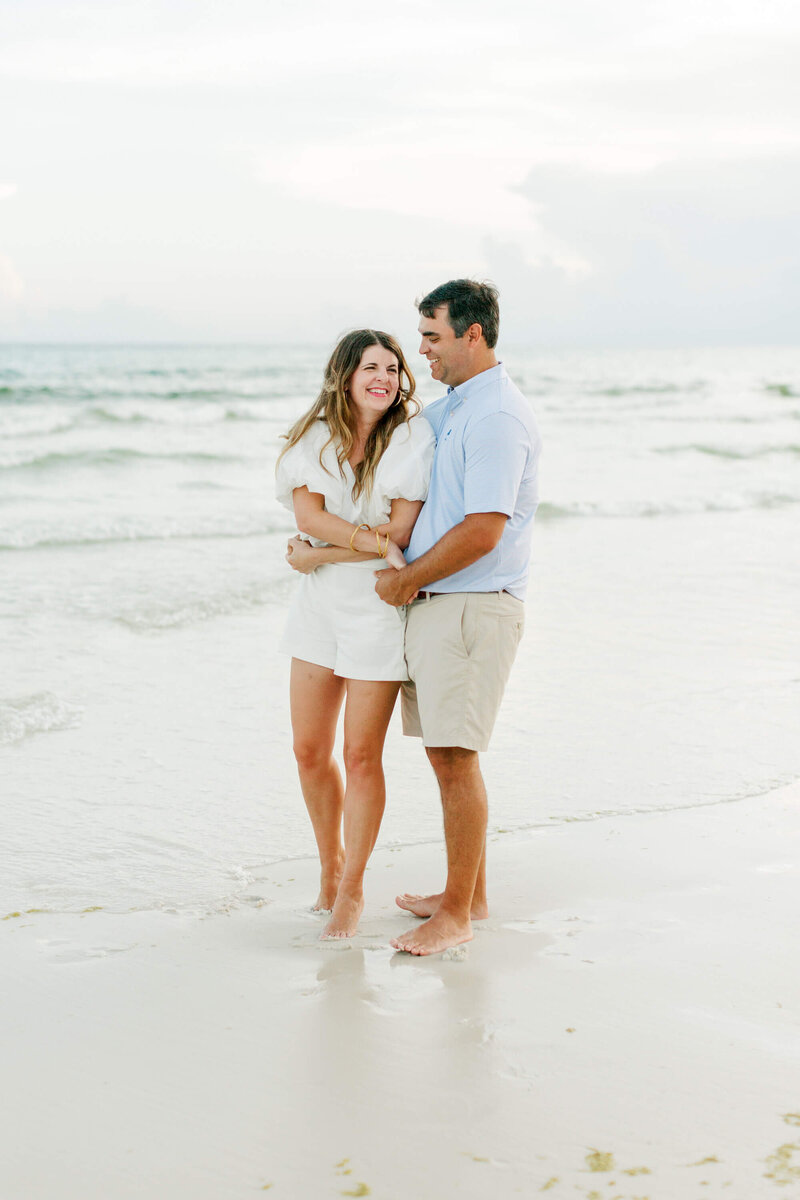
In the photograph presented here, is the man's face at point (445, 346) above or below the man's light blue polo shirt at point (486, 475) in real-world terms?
above

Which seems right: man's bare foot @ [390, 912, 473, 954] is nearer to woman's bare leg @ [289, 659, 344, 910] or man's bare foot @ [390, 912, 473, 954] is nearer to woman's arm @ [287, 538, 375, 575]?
woman's bare leg @ [289, 659, 344, 910]

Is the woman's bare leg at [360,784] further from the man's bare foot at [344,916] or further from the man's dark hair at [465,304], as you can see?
the man's dark hair at [465,304]

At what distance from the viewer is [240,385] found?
120 feet

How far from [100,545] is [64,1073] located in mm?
8695

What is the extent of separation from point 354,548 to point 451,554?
320 millimetres

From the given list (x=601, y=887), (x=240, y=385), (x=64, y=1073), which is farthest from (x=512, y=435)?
(x=240, y=385)

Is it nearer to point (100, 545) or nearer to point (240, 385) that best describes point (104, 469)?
point (100, 545)

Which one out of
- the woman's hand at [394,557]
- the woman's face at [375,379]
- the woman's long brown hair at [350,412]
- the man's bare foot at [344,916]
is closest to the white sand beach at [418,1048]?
the man's bare foot at [344,916]

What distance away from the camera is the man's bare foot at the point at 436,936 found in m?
3.28

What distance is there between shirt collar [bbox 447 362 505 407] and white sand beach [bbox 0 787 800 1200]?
1653 mm

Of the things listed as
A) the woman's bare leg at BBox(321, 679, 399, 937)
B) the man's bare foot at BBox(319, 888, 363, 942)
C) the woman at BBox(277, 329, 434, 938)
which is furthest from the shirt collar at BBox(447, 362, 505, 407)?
the man's bare foot at BBox(319, 888, 363, 942)

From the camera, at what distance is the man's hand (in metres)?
3.29

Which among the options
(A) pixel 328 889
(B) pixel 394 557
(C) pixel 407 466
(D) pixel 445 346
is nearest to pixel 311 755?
(A) pixel 328 889

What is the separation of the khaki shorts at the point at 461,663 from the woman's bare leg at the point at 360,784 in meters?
0.17
